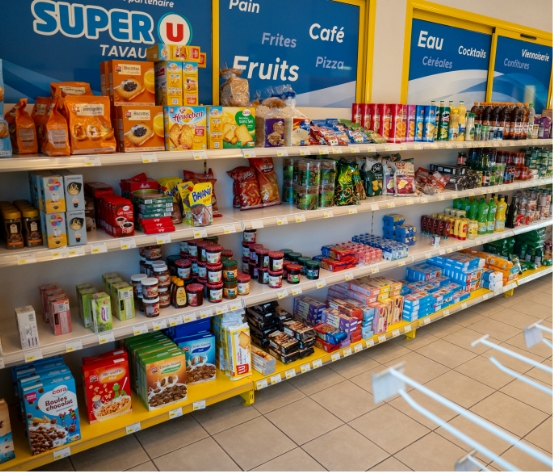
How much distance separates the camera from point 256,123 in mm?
3113

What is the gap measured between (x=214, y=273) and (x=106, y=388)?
0.87 metres

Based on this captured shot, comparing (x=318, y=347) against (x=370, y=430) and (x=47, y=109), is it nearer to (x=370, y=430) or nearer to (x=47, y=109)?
(x=370, y=430)

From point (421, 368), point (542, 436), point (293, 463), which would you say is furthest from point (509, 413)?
point (293, 463)

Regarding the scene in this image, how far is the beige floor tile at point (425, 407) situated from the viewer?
3033mm

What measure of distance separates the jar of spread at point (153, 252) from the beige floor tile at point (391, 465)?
173 centimetres

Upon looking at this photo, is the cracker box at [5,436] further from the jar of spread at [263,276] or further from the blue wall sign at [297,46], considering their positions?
the blue wall sign at [297,46]

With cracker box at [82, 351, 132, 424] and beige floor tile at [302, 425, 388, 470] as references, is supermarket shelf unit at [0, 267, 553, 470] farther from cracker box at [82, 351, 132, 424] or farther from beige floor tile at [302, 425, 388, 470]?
beige floor tile at [302, 425, 388, 470]

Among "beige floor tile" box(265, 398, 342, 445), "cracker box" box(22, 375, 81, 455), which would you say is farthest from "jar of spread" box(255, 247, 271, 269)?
"cracker box" box(22, 375, 81, 455)

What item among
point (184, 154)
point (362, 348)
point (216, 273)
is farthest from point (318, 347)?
point (184, 154)

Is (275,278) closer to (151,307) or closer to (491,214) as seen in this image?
(151,307)

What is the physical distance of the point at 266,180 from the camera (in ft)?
11.2

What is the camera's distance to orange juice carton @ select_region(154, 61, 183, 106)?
258 cm

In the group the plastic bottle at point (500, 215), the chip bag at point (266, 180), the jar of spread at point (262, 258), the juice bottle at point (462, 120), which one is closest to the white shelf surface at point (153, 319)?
the jar of spread at point (262, 258)

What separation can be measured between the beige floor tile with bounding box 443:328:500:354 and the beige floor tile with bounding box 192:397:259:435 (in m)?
1.95
